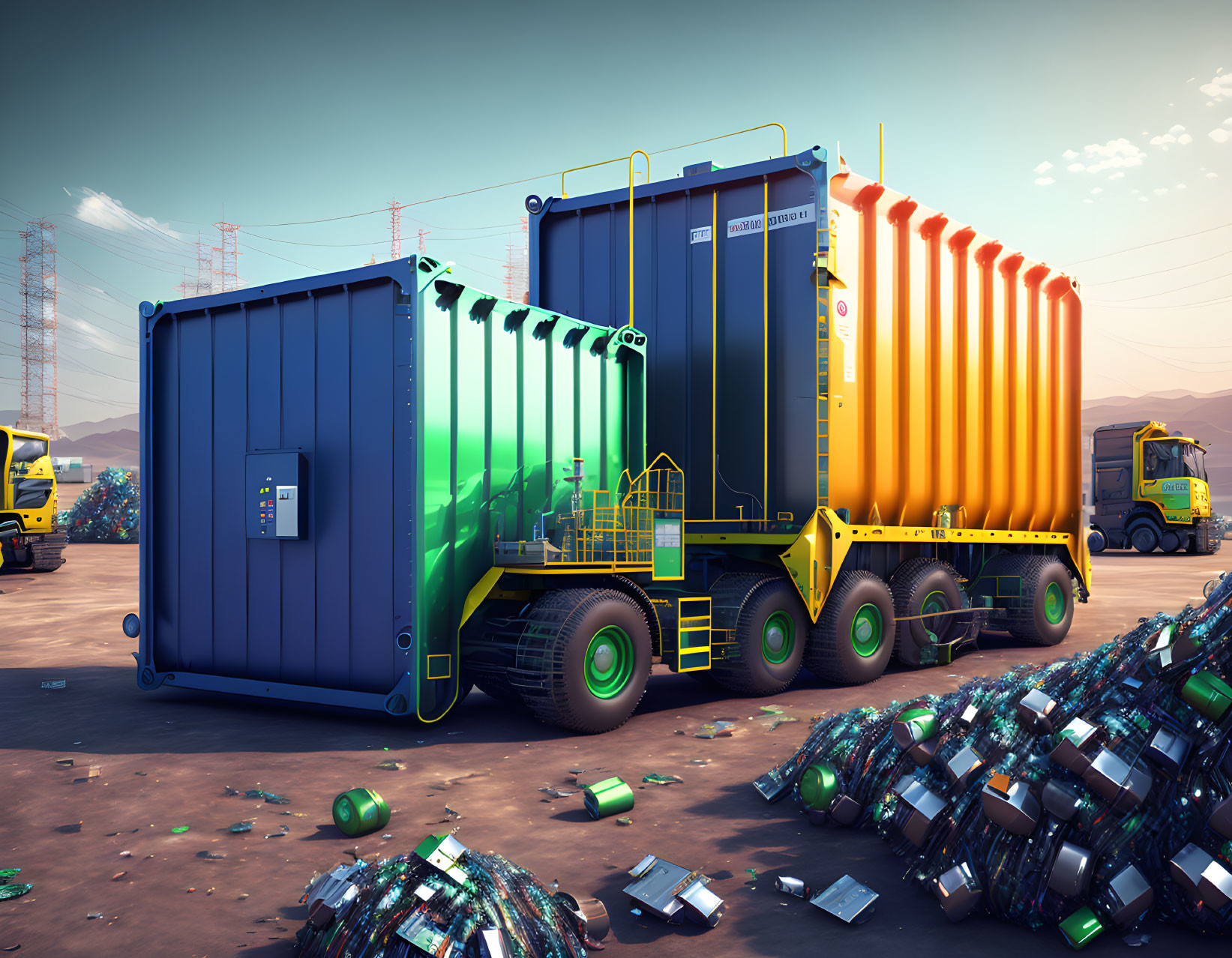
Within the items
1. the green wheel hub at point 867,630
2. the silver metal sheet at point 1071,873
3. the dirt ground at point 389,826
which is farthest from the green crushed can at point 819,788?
the green wheel hub at point 867,630

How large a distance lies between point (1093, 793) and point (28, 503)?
2266 centimetres

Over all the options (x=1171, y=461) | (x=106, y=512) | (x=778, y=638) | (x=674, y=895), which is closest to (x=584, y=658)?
(x=778, y=638)

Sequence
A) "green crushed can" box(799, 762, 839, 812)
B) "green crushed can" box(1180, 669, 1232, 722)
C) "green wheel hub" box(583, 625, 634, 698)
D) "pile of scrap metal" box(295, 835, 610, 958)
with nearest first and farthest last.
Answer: "pile of scrap metal" box(295, 835, 610, 958) → "green crushed can" box(1180, 669, 1232, 722) → "green crushed can" box(799, 762, 839, 812) → "green wheel hub" box(583, 625, 634, 698)

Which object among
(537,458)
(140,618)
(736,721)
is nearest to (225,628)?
(140,618)

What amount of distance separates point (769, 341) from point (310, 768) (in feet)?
17.8

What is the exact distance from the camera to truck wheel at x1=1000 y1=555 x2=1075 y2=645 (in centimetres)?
1139

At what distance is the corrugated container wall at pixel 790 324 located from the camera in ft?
28.3

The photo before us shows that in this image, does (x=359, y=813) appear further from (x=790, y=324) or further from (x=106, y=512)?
(x=106, y=512)

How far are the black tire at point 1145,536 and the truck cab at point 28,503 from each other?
103ft

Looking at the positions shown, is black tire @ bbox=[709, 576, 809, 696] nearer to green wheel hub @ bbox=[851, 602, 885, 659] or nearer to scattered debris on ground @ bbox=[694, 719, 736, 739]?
green wheel hub @ bbox=[851, 602, 885, 659]

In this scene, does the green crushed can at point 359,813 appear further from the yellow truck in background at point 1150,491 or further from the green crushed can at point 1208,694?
the yellow truck in background at point 1150,491

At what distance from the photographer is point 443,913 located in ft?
10.6

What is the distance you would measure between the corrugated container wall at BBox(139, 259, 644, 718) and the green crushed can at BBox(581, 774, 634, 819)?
1960mm

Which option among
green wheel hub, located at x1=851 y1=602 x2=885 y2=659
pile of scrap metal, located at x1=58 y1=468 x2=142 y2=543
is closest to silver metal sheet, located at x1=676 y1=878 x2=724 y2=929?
green wheel hub, located at x1=851 y1=602 x2=885 y2=659
